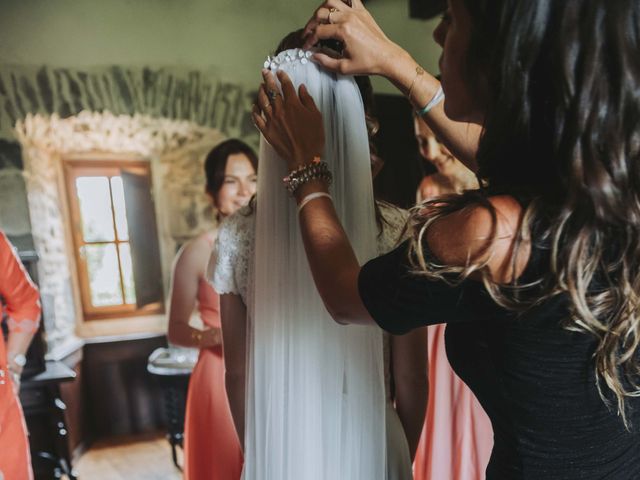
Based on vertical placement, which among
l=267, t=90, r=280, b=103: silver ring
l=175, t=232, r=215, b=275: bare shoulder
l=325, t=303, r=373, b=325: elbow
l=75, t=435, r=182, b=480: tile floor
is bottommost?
l=75, t=435, r=182, b=480: tile floor

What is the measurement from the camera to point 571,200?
50cm

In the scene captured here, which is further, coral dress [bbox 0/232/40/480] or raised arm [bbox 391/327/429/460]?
coral dress [bbox 0/232/40/480]

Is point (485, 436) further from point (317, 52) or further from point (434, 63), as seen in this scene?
point (434, 63)

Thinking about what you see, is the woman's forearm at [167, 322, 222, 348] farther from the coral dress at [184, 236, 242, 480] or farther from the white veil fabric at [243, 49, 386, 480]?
the white veil fabric at [243, 49, 386, 480]

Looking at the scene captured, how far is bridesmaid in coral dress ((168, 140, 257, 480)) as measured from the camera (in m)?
1.50

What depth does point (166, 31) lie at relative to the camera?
96.7 inches

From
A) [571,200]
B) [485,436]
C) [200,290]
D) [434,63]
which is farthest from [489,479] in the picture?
[434,63]

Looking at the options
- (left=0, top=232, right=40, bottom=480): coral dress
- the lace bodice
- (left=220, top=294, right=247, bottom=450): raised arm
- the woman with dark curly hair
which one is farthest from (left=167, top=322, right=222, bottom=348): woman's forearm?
the woman with dark curly hair

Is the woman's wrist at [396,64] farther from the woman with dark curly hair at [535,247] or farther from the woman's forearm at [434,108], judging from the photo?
the woman with dark curly hair at [535,247]

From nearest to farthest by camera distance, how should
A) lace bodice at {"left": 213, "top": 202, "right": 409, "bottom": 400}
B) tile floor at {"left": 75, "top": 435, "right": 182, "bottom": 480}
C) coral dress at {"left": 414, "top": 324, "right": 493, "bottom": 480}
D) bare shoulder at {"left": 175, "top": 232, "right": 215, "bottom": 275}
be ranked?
lace bodice at {"left": 213, "top": 202, "right": 409, "bottom": 400} → coral dress at {"left": 414, "top": 324, "right": 493, "bottom": 480} → bare shoulder at {"left": 175, "top": 232, "right": 215, "bottom": 275} → tile floor at {"left": 75, "top": 435, "right": 182, "bottom": 480}

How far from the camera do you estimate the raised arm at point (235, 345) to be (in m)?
0.99

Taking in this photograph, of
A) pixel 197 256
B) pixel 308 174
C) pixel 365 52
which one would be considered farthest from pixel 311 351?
pixel 197 256

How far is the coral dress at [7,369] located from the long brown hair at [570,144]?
1558 millimetres

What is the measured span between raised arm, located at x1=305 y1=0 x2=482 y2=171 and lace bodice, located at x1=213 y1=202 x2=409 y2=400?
0.73 ft
